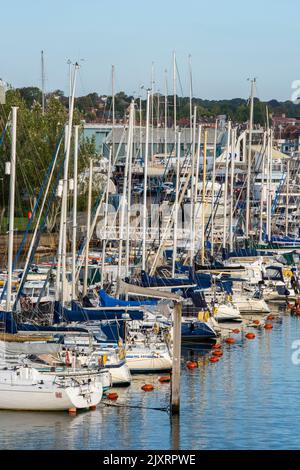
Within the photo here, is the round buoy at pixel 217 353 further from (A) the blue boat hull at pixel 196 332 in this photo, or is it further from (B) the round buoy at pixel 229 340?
(B) the round buoy at pixel 229 340

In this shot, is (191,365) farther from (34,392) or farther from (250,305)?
(250,305)

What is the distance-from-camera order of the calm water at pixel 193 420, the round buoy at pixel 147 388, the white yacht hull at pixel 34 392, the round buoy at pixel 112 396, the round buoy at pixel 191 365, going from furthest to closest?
the round buoy at pixel 191 365, the round buoy at pixel 147 388, the round buoy at pixel 112 396, the white yacht hull at pixel 34 392, the calm water at pixel 193 420

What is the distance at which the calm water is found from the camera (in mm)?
33344

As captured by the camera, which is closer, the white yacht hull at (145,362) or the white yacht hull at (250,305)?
the white yacht hull at (145,362)

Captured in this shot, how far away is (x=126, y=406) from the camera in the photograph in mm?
37594

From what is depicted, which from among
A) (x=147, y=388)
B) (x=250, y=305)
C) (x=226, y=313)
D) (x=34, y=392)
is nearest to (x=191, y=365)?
(x=147, y=388)

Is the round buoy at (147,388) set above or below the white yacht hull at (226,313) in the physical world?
above

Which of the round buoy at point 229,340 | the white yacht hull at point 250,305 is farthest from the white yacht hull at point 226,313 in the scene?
the round buoy at point 229,340

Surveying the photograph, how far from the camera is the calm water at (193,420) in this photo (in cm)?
3334

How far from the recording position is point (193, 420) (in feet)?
118

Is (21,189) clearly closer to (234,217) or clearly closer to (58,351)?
(234,217)

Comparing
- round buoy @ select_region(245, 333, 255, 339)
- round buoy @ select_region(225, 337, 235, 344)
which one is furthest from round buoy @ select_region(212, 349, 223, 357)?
round buoy @ select_region(245, 333, 255, 339)
